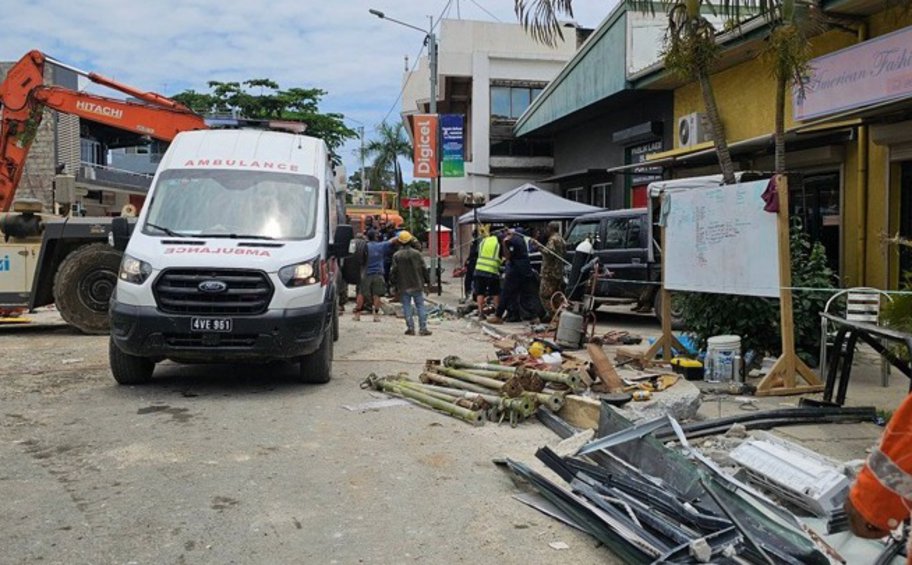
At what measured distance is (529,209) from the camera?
1702 centimetres

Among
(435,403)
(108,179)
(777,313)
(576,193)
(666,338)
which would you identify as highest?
(108,179)

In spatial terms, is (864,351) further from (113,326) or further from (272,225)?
(113,326)

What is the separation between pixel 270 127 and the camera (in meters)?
11.2

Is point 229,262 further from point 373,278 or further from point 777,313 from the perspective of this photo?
point 373,278

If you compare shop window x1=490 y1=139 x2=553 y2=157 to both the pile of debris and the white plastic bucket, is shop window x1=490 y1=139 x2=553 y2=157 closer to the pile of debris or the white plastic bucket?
the white plastic bucket

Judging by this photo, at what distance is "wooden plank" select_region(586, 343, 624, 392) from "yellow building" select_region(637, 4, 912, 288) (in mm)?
4520

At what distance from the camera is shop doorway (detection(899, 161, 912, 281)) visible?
1173 cm

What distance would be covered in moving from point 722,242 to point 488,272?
22.3 feet

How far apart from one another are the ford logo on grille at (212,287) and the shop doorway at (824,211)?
33.3 ft

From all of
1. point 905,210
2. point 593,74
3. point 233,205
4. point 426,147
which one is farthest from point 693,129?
point 233,205

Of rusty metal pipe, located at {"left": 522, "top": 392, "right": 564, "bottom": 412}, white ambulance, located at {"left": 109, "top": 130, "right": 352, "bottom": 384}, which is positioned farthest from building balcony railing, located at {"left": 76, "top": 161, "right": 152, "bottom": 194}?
rusty metal pipe, located at {"left": 522, "top": 392, "right": 564, "bottom": 412}

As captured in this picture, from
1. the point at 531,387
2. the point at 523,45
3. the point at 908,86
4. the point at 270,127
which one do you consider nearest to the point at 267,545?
the point at 531,387

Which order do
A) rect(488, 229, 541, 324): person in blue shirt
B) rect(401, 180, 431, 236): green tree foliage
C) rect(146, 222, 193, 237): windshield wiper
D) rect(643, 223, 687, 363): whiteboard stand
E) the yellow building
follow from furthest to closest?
rect(401, 180, 431, 236): green tree foliage < rect(488, 229, 541, 324): person in blue shirt < the yellow building < rect(643, 223, 687, 363): whiteboard stand < rect(146, 222, 193, 237): windshield wiper

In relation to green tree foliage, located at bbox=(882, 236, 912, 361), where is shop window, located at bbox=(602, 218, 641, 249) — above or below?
above
